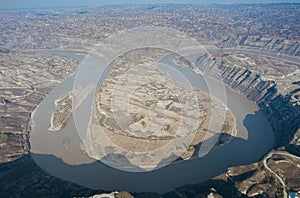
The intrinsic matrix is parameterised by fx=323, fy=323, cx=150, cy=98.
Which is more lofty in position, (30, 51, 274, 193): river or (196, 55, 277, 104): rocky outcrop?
(196, 55, 277, 104): rocky outcrop

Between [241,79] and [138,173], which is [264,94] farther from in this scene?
[138,173]

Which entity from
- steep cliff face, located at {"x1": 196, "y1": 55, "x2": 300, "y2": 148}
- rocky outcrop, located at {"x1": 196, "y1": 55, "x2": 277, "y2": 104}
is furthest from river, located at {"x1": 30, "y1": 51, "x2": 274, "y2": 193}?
rocky outcrop, located at {"x1": 196, "y1": 55, "x2": 277, "y2": 104}

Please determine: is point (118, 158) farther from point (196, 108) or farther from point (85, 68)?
point (85, 68)

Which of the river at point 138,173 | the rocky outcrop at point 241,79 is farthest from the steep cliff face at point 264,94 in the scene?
the river at point 138,173

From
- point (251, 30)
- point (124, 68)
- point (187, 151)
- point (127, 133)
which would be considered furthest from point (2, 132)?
point (251, 30)

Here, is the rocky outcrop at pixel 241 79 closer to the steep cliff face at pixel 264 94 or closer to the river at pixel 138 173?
the steep cliff face at pixel 264 94

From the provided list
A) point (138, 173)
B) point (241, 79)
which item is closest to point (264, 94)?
point (241, 79)

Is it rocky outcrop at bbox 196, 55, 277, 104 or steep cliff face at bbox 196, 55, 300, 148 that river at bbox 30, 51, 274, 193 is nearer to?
steep cliff face at bbox 196, 55, 300, 148
